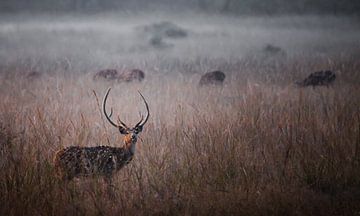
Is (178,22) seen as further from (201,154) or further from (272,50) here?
(201,154)

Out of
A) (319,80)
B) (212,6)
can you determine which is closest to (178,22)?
→ (212,6)

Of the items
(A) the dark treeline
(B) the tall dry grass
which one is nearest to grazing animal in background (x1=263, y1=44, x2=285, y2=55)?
(A) the dark treeline

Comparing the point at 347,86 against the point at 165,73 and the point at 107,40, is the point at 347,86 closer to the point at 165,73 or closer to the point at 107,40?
the point at 165,73

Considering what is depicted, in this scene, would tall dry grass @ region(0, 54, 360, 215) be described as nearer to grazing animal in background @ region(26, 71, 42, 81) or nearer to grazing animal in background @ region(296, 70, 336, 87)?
grazing animal in background @ region(296, 70, 336, 87)

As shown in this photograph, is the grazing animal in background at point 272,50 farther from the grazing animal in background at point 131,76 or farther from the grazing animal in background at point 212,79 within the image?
the grazing animal in background at point 131,76

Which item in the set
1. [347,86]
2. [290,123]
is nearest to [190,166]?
[290,123]

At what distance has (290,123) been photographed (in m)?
4.53

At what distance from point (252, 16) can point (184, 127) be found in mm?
6363

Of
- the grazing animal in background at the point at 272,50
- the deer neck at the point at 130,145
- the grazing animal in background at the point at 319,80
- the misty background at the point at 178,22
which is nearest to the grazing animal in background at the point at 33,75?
the misty background at the point at 178,22

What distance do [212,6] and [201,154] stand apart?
683 cm

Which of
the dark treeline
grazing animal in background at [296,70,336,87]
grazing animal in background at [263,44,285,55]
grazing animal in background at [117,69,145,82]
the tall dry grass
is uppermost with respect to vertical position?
the dark treeline

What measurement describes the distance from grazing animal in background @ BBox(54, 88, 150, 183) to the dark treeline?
20.5 ft

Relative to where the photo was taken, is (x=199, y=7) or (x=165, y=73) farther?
(x=199, y=7)

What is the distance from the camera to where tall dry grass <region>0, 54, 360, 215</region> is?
310 centimetres
